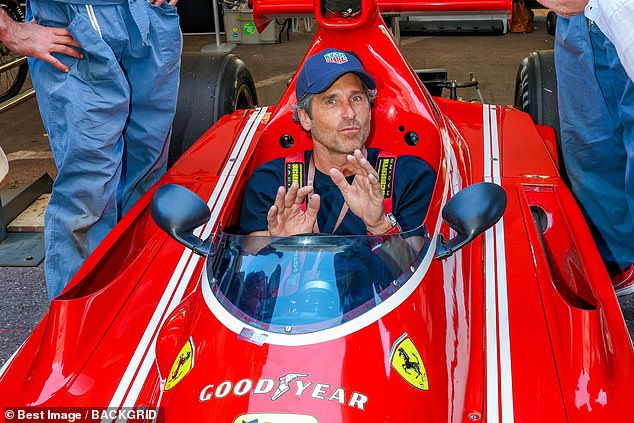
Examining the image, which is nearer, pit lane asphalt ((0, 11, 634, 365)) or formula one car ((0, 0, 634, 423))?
formula one car ((0, 0, 634, 423))

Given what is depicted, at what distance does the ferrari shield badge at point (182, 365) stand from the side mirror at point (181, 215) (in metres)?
0.33

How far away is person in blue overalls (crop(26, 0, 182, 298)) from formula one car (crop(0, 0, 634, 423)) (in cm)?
38

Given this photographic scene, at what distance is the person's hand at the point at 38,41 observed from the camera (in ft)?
10.2

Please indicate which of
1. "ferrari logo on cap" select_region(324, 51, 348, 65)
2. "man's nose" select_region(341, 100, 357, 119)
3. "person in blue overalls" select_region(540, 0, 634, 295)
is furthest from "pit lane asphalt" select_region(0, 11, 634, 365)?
"ferrari logo on cap" select_region(324, 51, 348, 65)

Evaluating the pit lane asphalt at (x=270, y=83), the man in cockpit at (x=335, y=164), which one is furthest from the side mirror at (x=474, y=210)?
the pit lane asphalt at (x=270, y=83)

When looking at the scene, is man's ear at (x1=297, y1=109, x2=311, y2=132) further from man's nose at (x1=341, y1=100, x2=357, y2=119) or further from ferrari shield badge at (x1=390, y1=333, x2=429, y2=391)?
ferrari shield badge at (x1=390, y1=333, x2=429, y2=391)

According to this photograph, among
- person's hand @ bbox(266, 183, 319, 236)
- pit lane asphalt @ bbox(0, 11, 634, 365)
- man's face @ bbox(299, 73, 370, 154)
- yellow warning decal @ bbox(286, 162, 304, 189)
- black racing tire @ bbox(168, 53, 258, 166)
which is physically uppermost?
man's face @ bbox(299, 73, 370, 154)

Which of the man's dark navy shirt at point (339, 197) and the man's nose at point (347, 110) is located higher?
the man's nose at point (347, 110)

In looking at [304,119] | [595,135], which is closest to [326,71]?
[304,119]

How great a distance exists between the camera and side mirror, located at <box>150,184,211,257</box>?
7.80 feet

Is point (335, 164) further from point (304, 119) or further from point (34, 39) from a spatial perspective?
point (34, 39)

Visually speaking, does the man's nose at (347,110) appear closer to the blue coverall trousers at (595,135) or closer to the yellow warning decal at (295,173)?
the yellow warning decal at (295,173)

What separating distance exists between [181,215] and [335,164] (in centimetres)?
77

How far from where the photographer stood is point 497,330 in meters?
2.41
